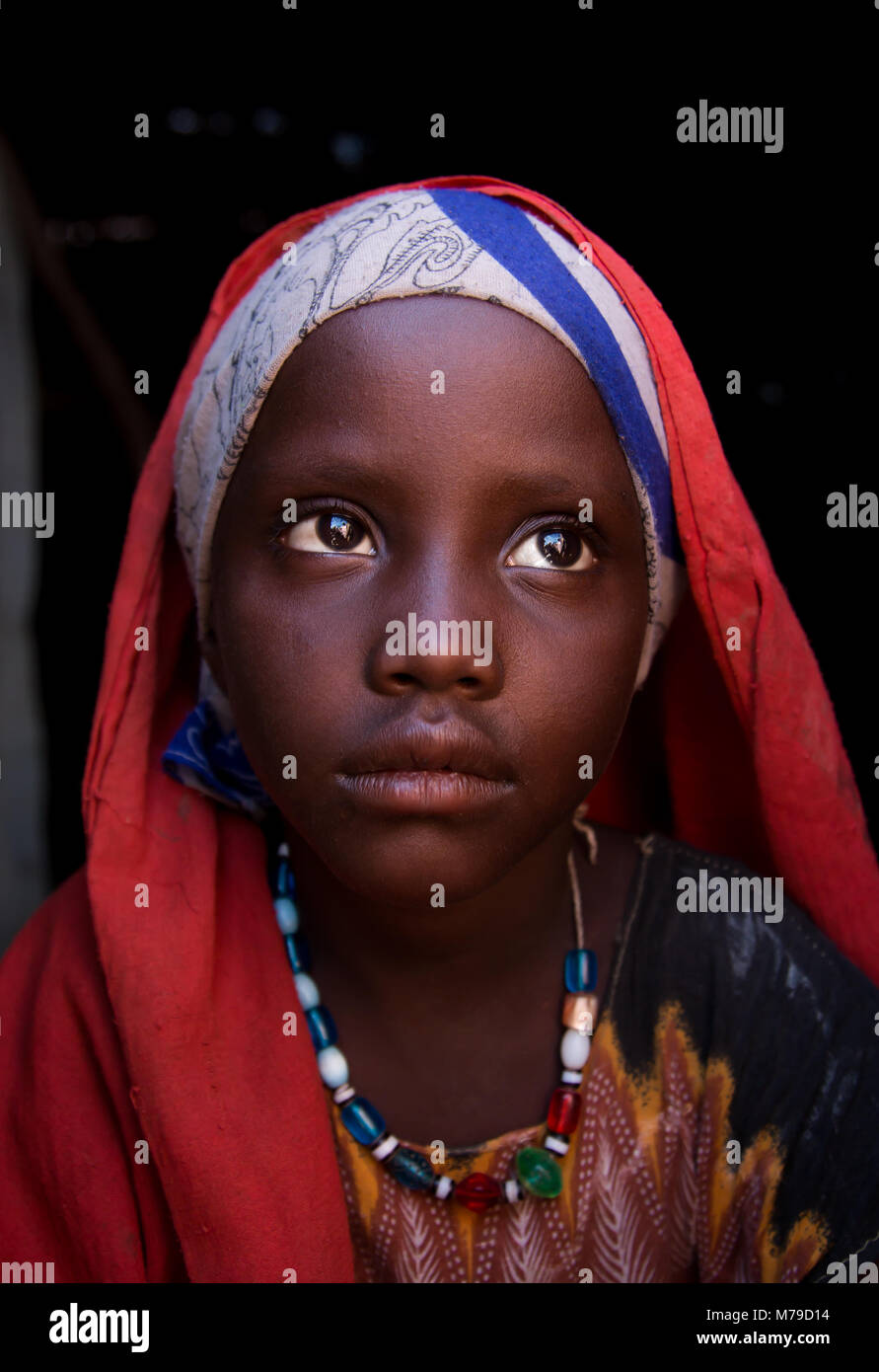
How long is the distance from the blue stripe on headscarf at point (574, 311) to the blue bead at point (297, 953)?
726 mm

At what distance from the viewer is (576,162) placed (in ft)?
7.69

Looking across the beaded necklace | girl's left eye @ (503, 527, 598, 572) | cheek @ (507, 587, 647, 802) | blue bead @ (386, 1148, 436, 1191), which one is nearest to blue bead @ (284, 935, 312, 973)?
the beaded necklace

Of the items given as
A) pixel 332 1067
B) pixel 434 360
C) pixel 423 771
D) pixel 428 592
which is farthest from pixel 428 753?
pixel 332 1067

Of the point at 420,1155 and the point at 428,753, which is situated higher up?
the point at 428,753

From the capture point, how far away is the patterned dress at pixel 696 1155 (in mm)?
1233

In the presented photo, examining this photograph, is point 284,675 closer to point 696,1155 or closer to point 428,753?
point 428,753

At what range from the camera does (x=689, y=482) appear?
124 centimetres

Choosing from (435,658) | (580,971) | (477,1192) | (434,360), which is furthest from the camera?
(580,971)

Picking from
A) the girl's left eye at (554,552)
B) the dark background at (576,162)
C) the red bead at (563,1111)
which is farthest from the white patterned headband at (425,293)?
the dark background at (576,162)

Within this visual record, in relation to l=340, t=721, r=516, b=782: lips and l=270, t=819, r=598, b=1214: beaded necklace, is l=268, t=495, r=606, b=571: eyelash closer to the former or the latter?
l=340, t=721, r=516, b=782: lips

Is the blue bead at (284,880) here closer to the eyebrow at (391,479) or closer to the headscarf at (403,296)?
the headscarf at (403,296)

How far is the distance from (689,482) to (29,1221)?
1.19 metres

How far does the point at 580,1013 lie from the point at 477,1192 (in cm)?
25

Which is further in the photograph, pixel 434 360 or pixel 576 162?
pixel 576 162
